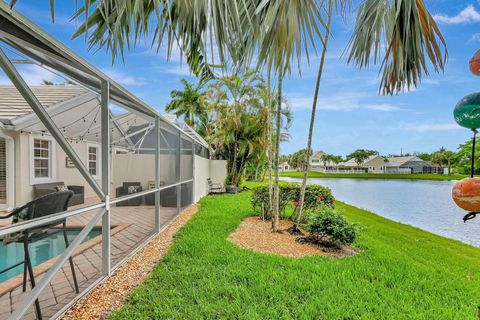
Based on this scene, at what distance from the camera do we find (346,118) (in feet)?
90.2

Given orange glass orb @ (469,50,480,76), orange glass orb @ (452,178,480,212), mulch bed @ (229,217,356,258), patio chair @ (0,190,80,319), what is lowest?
mulch bed @ (229,217,356,258)

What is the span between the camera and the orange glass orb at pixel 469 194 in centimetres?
120

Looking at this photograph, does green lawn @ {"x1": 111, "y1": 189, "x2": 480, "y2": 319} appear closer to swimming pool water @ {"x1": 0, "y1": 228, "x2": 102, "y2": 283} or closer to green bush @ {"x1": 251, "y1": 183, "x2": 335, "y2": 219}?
swimming pool water @ {"x1": 0, "y1": 228, "x2": 102, "y2": 283}

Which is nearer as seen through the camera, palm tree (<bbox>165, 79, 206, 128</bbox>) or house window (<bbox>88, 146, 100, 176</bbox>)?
house window (<bbox>88, 146, 100, 176</bbox>)

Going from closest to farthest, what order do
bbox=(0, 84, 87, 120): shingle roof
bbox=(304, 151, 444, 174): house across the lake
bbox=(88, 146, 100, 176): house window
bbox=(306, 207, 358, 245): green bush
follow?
bbox=(0, 84, 87, 120): shingle roof → bbox=(306, 207, 358, 245): green bush → bbox=(88, 146, 100, 176): house window → bbox=(304, 151, 444, 174): house across the lake

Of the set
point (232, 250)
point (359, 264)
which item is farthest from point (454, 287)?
point (232, 250)

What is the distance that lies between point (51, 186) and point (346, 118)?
26.6 m

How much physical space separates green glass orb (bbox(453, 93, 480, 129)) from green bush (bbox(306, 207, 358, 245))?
368 cm

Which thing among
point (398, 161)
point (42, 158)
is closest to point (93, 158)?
point (42, 158)

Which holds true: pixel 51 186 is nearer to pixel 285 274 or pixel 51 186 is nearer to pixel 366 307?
pixel 285 274

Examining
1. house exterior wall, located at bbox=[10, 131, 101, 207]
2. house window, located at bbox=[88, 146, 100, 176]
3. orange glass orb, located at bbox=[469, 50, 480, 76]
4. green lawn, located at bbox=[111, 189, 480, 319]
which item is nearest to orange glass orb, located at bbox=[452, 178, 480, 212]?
orange glass orb, located at bbox=[469, 50, 480, 76]

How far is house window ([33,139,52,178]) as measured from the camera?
266 inches

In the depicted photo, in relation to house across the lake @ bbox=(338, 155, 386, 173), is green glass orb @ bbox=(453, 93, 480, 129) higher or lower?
higher

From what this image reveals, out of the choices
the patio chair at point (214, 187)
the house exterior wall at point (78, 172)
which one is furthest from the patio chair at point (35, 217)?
the patio chair at point (214, 187)
